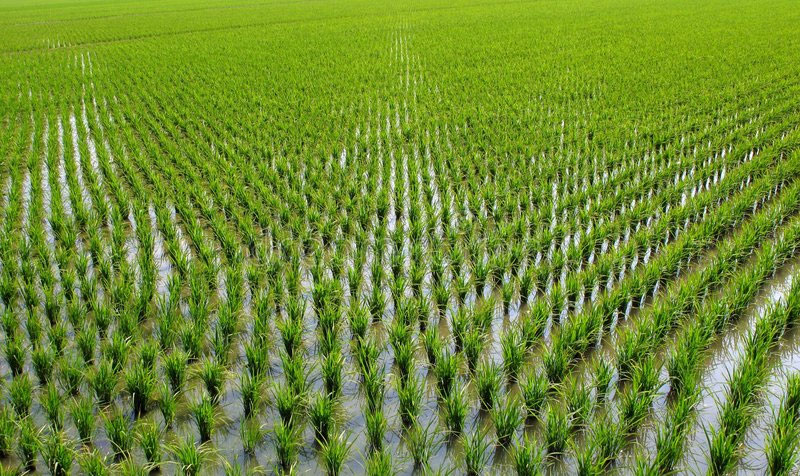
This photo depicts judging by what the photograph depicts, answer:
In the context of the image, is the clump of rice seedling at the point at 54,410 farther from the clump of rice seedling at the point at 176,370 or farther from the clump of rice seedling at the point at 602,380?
the clump of rice seedling at the point at 602,380

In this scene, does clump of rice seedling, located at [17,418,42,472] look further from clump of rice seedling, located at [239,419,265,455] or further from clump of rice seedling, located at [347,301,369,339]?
clump of rice seedling, located at [347,301,369,339]

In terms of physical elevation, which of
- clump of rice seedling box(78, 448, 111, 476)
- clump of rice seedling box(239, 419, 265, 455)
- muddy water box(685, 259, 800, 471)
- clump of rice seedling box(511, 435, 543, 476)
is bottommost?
muddy water box(685, 259, 800, 471)

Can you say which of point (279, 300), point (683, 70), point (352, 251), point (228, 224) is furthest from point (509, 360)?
point (683, 70)

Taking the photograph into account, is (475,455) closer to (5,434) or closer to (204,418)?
(204,418)

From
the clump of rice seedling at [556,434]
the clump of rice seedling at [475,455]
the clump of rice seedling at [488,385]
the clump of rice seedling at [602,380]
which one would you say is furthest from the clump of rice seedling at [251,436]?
the clump of rice seedling at [602,380]

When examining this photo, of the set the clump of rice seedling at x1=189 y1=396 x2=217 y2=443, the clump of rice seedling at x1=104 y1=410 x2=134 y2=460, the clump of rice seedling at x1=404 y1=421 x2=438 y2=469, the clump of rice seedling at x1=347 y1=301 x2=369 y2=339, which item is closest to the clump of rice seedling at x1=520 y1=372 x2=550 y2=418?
the clump of rice seedling at x1=404 y1=421 x2=438 y2=469

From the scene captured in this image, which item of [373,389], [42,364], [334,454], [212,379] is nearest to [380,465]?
[334,454]
